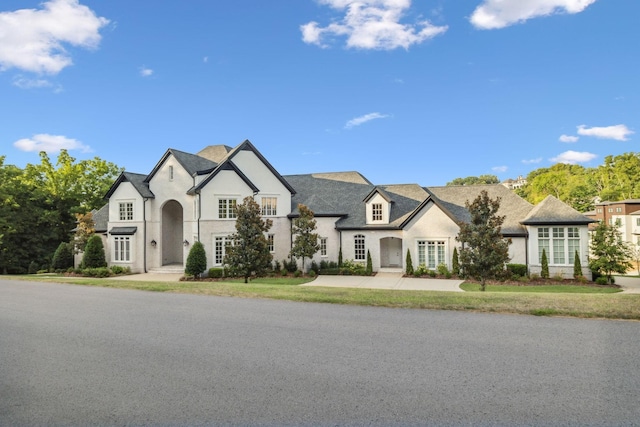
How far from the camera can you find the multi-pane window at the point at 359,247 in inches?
1028

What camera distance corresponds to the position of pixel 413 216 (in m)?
24.1

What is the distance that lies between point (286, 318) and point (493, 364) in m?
4.71

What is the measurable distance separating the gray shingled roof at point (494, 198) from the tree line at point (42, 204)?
1182 inches

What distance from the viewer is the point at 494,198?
26.4m

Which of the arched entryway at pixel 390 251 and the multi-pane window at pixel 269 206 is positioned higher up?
the multi-pane window at pixel 269 206

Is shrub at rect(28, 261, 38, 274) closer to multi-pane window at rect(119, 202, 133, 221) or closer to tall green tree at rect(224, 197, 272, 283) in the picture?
multi-pane window at rect(119, 202, 133, 221)

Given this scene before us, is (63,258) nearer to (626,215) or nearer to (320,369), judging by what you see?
(320,369)

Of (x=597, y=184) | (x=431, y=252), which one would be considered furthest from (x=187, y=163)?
(x=597, y=184)

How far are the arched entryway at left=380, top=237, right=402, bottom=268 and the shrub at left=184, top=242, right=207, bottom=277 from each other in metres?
12.6

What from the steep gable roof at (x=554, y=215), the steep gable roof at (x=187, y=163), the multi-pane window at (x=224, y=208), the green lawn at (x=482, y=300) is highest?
the steep gable roof at (x=187, y=163)

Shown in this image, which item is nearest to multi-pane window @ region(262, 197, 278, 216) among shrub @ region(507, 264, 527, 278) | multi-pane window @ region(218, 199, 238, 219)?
multi-pane window @ region(218, 199, 238, 219)

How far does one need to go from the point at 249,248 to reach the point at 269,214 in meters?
8.55

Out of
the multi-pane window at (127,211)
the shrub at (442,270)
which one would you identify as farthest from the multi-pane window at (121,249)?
the shrub at (442,270)

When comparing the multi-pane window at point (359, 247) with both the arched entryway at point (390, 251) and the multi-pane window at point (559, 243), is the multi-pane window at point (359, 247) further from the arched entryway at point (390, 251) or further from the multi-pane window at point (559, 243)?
the multi-pane window at point (559, 243)
